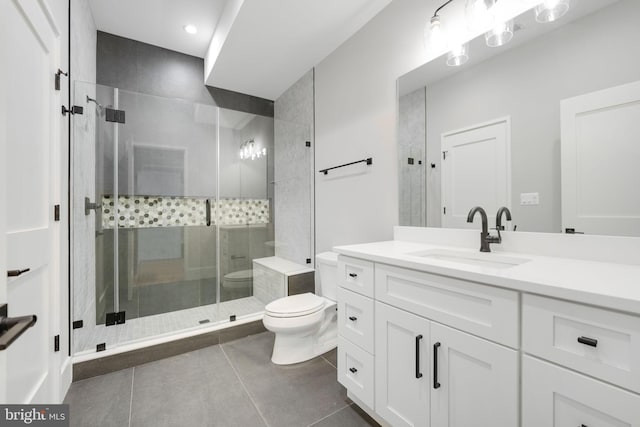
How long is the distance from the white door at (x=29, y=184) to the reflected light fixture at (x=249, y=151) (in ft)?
5.03

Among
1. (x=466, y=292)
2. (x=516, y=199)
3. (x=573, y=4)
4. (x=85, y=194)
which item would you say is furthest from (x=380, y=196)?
(x=85, y=194)

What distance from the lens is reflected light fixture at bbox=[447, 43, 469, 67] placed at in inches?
57.6

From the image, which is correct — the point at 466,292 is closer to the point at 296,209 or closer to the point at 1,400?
the point at 1,400

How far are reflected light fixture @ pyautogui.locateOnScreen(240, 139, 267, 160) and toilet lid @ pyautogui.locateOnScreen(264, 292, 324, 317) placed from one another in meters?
1.64

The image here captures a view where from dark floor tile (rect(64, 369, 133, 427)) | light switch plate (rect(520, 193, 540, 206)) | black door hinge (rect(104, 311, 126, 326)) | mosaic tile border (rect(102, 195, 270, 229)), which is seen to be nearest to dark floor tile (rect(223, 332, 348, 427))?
dark floor tile (rect(64, 369, 133, 427))

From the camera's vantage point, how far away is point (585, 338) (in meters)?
0.68

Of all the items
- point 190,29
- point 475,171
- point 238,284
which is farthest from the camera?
point 238,284

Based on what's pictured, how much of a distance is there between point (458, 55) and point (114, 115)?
8.42ft

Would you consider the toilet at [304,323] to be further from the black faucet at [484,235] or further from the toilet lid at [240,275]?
the black faucet at [484,235]

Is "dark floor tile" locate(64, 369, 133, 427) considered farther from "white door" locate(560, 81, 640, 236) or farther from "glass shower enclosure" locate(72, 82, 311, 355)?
"white door" locate(560, 81, 640, 236)

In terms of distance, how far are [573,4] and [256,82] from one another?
8.66 ft

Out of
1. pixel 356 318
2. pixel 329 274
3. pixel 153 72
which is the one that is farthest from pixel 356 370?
pixel 153 72

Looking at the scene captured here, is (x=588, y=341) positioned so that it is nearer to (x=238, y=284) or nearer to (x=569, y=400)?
(x=569, y=400)

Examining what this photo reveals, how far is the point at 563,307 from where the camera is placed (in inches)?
28.1
